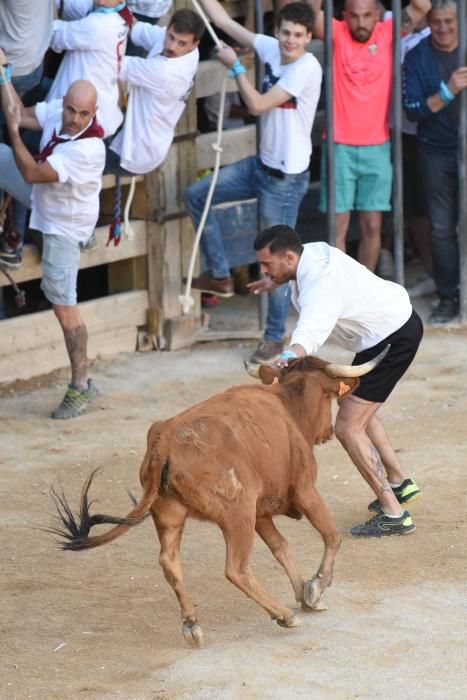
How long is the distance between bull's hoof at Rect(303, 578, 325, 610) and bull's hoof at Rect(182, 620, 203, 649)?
22.5 inches

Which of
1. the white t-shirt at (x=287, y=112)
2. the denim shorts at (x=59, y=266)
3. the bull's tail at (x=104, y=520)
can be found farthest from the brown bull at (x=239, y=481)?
the white t-shirt at (x=287, y=112)

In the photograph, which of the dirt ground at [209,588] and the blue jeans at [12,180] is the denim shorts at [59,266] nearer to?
the blue jeans at [12,180]

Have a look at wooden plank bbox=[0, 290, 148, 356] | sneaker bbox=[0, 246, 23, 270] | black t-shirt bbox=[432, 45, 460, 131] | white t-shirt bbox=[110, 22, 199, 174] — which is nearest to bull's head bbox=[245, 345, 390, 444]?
sneaker bbox=[0, 246, 23, 270]

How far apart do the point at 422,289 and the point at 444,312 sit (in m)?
0.81

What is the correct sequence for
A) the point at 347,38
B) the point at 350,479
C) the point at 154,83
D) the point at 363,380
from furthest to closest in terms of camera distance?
1. the point at 347,38
2. the point at 154,83
3. the point at 350,479
4. the point at 363,380

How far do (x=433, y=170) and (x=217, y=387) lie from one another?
2680mm

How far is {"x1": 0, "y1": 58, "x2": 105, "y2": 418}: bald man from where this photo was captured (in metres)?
8.37

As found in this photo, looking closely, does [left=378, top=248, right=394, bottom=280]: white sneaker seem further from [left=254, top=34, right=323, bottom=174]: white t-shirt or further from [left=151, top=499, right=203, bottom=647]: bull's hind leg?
[left=151, top=499, right=203, bottom=647]: bull's hind leg

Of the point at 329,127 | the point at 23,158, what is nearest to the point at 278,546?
the point at 23,158

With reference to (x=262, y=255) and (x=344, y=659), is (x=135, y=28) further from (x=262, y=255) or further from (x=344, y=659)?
(x=344, y=659)

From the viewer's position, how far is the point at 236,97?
11336mm

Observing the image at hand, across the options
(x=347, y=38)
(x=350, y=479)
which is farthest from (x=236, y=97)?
(x=350, y=479)

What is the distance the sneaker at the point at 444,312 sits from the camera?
11.0m

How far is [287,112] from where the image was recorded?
9.83 meters
